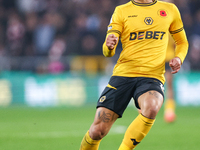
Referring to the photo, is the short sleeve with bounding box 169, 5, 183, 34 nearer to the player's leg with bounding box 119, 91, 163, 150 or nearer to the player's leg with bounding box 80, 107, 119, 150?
the player's leg with bounding box 119, 91, 163, 150

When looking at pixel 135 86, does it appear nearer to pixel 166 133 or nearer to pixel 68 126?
pixel 166 133

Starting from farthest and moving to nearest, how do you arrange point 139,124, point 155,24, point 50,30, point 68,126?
point 50,30 < point 68,126 < point 155,24 < point 139,124

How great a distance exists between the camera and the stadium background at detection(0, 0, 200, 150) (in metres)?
10.6

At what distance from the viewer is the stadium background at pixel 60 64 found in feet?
34.7

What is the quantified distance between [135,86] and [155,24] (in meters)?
0.73

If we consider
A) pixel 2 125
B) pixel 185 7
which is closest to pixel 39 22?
pixel 185 7

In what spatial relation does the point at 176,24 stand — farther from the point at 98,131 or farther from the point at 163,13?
the point at 98,131

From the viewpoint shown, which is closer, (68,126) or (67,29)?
(68,126)

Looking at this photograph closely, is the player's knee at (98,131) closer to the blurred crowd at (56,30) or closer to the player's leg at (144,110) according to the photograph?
the player's leg at (144,110)

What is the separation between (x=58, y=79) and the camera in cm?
1251

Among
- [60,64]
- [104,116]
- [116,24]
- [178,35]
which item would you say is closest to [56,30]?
[60,64]

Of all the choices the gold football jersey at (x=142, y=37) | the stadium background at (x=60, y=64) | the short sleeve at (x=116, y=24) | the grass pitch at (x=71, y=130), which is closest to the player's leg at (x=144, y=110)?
the gold football jersey at (x=142, y=37)

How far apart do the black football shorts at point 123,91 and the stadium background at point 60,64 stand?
3379 millimetres

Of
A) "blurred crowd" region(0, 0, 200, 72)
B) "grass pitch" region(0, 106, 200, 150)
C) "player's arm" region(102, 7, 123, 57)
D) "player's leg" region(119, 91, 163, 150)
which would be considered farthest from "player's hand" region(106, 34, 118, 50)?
"blurred crowd" region(0, 0, 200, 72)
